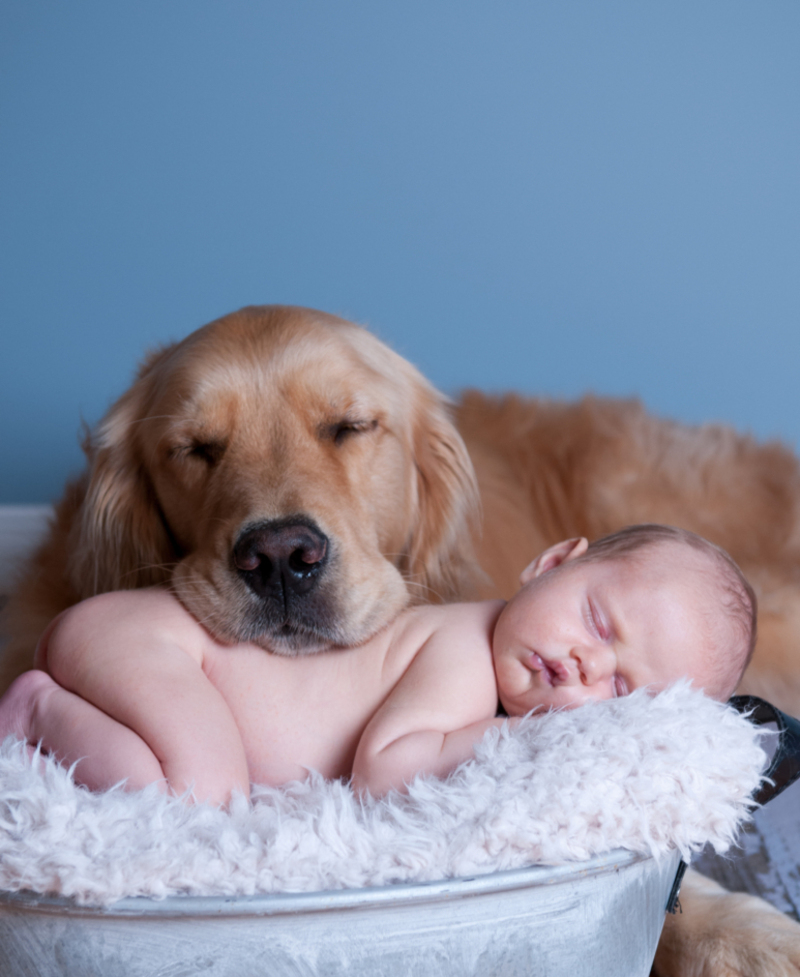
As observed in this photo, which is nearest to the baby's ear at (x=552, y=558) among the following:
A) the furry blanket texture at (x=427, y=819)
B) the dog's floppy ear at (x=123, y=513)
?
the furry blanket texture at (x=427, y=819)

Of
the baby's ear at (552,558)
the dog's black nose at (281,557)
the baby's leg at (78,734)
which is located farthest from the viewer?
the baby's ear at (552,558)

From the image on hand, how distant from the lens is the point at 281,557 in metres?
1.32

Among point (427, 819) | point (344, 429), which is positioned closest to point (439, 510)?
point (344, 429)

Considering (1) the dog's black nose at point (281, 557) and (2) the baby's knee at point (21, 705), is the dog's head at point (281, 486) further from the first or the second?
(2) the baby's knee at point (21, 705)

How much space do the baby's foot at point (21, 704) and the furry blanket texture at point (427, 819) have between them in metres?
0.17

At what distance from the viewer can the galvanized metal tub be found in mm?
812

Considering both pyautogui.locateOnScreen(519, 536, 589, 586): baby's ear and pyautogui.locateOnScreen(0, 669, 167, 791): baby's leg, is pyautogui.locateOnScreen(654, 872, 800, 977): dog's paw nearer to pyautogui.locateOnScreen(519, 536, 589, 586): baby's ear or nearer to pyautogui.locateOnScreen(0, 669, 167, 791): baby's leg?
Result: pyautogui.locateOnScreen(519, 536, 589, 586): baby's ear

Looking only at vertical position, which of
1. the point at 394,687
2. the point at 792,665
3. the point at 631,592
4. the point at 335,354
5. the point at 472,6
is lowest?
the point at 792,665

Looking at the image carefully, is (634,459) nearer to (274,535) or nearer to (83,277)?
(274,535)

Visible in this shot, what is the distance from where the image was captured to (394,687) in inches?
53.1

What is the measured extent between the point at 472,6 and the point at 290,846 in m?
3.12

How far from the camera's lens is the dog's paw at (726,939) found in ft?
4.09

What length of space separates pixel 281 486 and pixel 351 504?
17cm

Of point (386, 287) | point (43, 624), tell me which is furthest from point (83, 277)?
point (43, 624)
